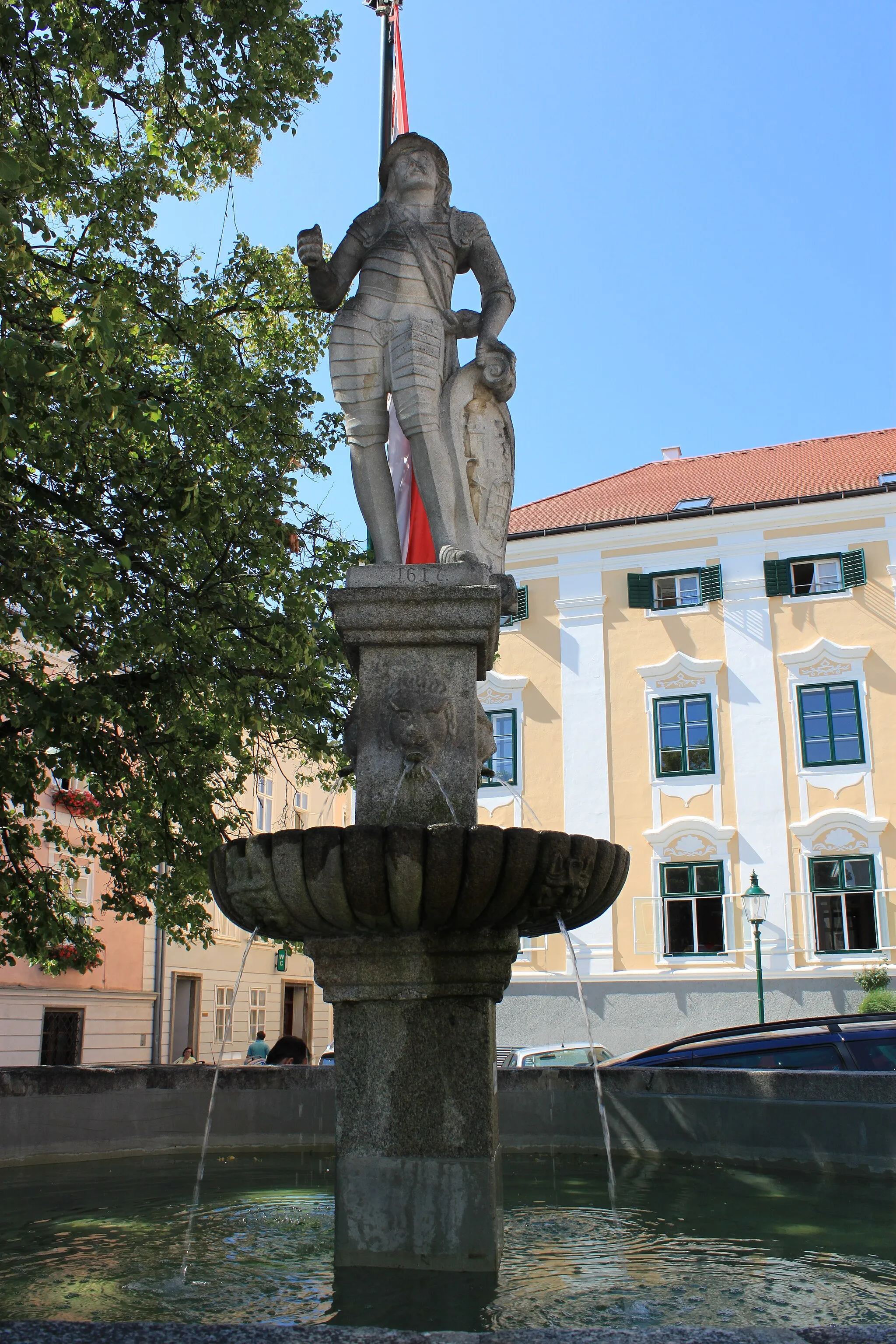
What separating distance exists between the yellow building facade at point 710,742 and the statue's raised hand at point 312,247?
58.8ft

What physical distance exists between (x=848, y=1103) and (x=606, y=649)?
19.6m

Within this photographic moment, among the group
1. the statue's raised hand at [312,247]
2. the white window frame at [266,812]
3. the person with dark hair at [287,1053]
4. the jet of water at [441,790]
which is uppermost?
the white window frame at [266,812]

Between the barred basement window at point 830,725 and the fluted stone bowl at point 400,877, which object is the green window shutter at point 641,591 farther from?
the fluted stone bowl at point 400,877

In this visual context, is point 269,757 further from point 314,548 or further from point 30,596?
point 30,596

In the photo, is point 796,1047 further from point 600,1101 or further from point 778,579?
point 778,579

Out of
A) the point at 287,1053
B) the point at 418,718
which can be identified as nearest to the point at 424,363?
the point at 418,718

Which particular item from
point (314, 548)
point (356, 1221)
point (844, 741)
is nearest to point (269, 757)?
point (314, 548)

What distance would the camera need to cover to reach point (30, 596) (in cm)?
753

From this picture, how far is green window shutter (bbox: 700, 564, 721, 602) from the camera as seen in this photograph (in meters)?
24.4

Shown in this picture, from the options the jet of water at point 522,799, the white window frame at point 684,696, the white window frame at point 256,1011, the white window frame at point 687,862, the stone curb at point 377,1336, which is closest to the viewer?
the stone curb at point 377,1336

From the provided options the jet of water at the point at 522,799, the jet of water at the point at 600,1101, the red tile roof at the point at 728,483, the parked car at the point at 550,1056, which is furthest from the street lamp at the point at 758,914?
the jet of water at the point at 600,1101

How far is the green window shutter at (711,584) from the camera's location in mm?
24422

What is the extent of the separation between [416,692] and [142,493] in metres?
5.52

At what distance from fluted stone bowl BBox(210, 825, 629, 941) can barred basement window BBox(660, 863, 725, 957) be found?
19.9 meters
